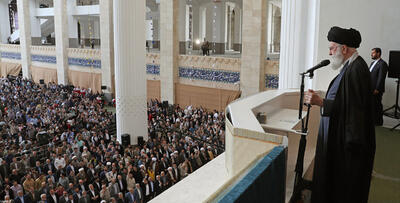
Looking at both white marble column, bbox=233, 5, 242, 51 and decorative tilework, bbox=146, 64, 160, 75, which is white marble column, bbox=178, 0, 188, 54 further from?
white marble column, bbox=233, 5, 242, 51

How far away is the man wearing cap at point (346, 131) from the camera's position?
240 centimetres

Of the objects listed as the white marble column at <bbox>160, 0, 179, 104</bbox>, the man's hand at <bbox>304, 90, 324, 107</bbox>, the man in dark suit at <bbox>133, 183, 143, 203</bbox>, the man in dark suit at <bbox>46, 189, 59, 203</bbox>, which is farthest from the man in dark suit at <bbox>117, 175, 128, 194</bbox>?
the white marble column at <bbox>160, 0, 179, 104</bbox>

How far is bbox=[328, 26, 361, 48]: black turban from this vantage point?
2510 mm

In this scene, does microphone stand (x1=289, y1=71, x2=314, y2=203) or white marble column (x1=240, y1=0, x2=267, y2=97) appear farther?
white marble column (x1=240, y1=0, x2=267, y2=97)

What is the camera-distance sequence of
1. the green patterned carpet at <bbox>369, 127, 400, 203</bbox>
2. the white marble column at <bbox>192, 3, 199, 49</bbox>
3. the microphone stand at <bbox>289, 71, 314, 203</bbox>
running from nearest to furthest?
1. the microphone stand at <bbox>289, 71, 314, 203</bbox>
2. the green patterned carpet at <bbox>369, 127, 400, 203</bbox>
3. the white marble column at <bbox>192, 3, 199, 49</bbox>

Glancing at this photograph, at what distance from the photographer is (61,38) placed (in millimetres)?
21906

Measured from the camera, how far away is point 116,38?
11391 millimetres

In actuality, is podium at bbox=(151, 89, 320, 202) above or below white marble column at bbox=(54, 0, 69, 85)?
below

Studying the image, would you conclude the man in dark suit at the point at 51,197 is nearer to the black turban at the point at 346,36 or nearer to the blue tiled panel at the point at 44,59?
the black turban at the point at 346,36

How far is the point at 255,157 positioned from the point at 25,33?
86.9ft

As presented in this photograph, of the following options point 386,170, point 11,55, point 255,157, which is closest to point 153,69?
point 386,170

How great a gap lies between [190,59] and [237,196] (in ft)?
50.5

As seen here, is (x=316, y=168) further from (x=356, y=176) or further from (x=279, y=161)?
(x=279, y=161)

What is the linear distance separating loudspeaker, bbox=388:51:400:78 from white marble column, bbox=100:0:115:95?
16.0 m
